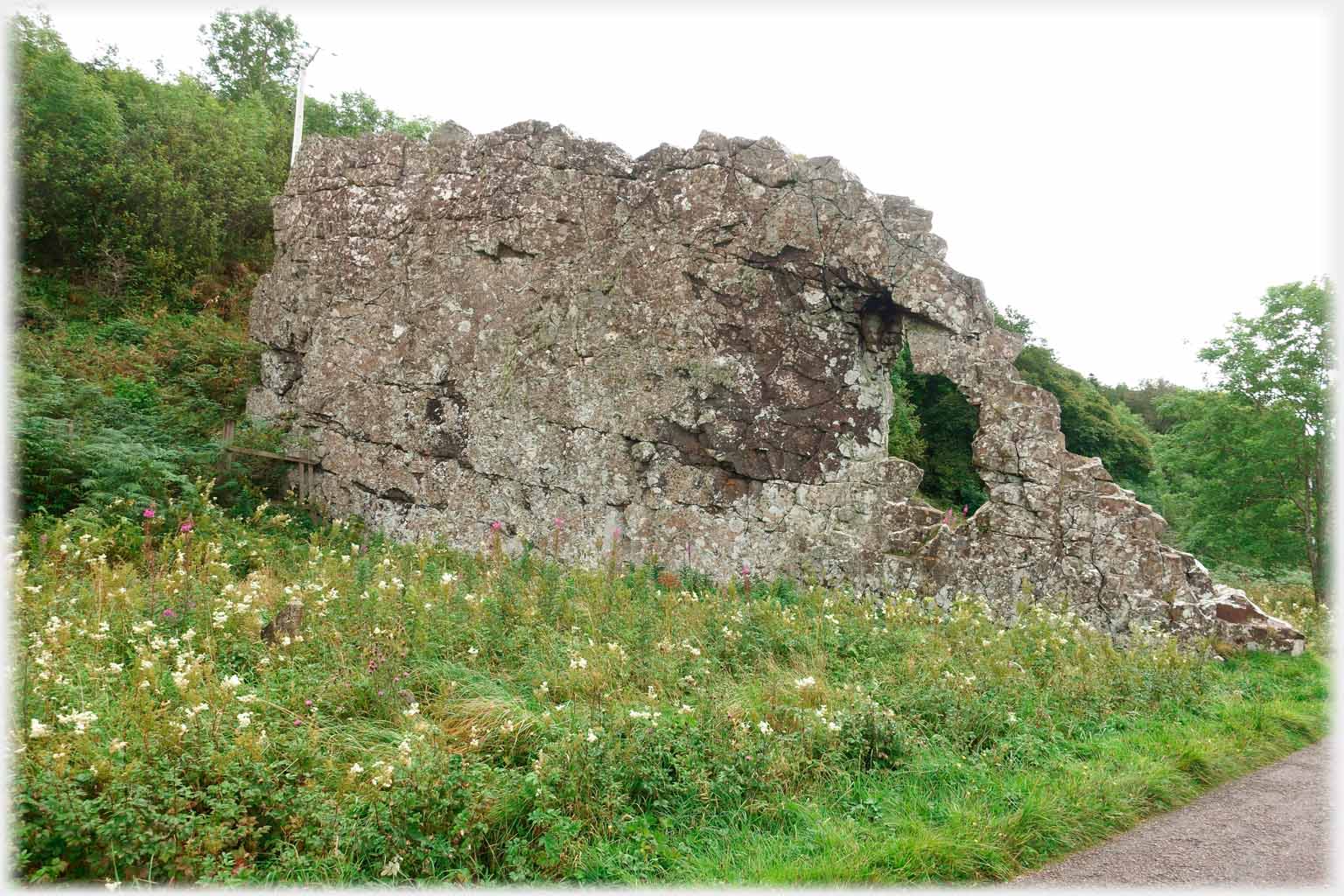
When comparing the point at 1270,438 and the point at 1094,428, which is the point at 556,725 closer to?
the point at 1270,438

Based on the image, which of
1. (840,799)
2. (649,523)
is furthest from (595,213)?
(840,799)

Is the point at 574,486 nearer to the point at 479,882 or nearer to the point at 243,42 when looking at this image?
the point at 479,882

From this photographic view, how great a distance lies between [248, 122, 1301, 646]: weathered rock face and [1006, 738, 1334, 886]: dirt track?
3578 mm

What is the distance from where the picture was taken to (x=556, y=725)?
5613 mm

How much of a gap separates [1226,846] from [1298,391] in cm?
1388

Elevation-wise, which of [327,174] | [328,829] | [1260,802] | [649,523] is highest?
[327,174]

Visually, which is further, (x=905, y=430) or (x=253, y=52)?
(x=253, y=52)

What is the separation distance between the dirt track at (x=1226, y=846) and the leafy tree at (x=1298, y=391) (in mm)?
11460

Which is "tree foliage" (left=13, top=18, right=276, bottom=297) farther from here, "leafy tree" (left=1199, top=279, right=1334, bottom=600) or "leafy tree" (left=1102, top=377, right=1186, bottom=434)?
"leafy tree" (left=1102, top=377, right=1186, bottom=434)

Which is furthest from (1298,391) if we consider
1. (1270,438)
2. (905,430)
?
(905,430)

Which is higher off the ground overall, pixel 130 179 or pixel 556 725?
pixel 130 179

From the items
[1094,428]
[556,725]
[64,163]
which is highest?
[64,163]

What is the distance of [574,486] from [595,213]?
136 inches

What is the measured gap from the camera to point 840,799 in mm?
5539
